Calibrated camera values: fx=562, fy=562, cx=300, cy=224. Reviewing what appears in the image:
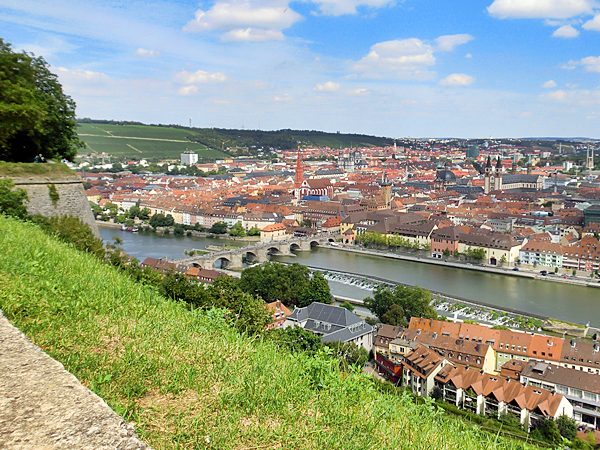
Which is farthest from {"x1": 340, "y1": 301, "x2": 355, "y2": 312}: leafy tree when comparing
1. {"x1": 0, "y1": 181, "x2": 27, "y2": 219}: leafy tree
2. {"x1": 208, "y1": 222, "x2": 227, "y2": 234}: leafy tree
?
{"x1": 208, "y1": 222, "x2": 227, "y2": 234}: leafy tree

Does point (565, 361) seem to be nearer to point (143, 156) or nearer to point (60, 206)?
point (60, 206)

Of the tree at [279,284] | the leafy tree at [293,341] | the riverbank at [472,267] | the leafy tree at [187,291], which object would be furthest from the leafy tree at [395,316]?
the riverbank at [472,267]

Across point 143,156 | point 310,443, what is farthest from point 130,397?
point 143,156

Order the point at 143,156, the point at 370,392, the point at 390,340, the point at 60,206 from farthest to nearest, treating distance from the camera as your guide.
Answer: the point at 143,156 → the point at 390,340 → the point at 60,206 → the point at 370,392

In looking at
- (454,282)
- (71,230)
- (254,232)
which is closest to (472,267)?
(454,282)

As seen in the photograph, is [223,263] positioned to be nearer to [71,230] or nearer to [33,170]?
[33,170]

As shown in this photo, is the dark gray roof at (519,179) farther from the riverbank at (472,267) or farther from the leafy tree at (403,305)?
the leafy tree at (403,305)
